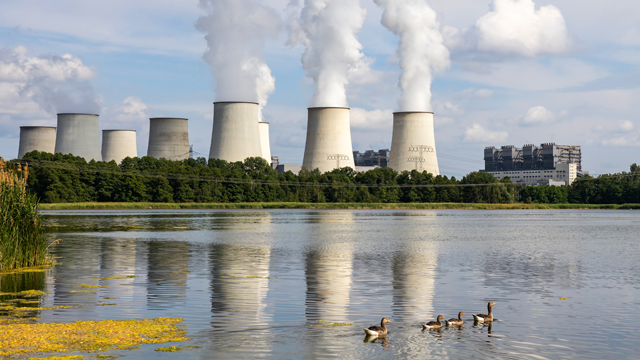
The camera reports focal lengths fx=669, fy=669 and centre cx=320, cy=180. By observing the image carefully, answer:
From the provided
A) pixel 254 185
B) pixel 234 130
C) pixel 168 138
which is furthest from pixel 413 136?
pixel 168 138

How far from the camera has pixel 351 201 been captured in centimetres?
9031

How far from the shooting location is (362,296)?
12234 mm

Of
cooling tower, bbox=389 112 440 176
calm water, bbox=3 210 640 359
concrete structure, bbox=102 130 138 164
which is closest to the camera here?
calm water, bbox=3 210 640 359

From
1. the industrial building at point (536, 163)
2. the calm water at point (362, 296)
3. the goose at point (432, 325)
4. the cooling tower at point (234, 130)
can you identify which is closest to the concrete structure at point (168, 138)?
the cooling tower at point (234, 130)

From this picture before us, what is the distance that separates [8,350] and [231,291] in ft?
18.0

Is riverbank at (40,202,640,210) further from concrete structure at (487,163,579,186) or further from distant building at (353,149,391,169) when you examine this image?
distant building at (353,149,391,169)

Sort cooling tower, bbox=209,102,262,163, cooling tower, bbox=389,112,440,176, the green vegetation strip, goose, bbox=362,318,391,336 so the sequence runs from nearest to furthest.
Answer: the green vegetation strip
goose, bbox=362,318,391,336
cooling tower, bbox=209,102,262,163
cooling tower, bbox=389,112,440,176

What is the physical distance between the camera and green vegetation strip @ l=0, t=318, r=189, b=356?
7.74 m

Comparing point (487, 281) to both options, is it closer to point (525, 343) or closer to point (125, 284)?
point (525, 343)

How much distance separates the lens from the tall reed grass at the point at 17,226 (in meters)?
14.1

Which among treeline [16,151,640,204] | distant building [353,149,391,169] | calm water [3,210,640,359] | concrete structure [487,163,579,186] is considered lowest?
calm water [3,210,640,359]

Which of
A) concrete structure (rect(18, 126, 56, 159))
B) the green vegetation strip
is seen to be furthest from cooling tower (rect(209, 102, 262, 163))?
the green vegetation strip

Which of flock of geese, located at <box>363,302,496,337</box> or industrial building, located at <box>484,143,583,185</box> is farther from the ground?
industrial building, located at <box>484,143,583,185</box>

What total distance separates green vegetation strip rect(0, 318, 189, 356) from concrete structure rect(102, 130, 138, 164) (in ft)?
251
